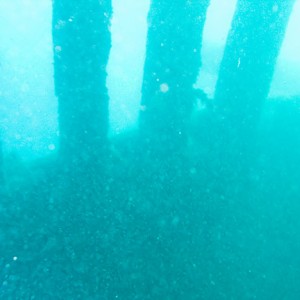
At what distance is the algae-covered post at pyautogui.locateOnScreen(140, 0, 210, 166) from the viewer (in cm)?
229

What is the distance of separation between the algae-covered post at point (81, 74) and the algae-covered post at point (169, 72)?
0.46m

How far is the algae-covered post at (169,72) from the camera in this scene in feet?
7.52

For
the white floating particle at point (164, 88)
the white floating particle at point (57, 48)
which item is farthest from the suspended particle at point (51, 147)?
the white floating particle at point (164, 88)

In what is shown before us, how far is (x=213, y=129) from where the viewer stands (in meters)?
2.45

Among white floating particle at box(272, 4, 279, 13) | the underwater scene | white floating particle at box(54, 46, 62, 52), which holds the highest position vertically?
white floating particle at box(272, 4, 279, 13)

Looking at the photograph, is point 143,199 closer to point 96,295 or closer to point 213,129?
point 96,295

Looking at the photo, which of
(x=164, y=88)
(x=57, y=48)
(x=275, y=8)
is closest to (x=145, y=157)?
(x=164, y=88)

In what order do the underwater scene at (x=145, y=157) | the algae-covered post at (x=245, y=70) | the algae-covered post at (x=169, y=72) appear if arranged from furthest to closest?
1. the algae-covered post at (x=245, y=70)
2. the algae-covered post at (x=169, y=72)
3. the underwater scene at (x=145, y=157)

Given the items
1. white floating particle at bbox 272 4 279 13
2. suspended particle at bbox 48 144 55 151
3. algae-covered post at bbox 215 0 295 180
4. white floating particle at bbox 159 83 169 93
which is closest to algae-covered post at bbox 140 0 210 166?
white floating particle at bbox 159 83 169 93

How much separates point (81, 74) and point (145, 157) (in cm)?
104

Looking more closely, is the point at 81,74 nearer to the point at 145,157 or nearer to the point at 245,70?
the point at 145,157

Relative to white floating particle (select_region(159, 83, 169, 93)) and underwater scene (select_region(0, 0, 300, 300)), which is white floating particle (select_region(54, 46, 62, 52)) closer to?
underwater scene (select_region(0, 0, 300, 300))

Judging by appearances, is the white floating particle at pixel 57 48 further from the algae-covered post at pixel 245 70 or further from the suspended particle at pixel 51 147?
the algae-covered post at pixel 245 70

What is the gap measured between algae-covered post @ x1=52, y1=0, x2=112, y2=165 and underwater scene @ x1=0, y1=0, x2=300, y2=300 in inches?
0.4
